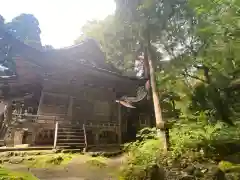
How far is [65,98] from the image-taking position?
17422 millimetres

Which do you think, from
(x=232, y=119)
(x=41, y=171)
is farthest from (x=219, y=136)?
(x=41, y=171)

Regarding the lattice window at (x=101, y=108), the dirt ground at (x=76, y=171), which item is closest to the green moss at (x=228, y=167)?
the dirt ground at (x=76, y=171)

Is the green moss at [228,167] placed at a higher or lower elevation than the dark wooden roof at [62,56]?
lower

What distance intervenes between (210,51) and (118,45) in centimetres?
740

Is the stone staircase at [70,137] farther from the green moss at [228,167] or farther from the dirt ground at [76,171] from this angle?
the green moss at [228,167]

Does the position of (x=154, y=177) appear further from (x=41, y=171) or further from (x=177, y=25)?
(x=177, y=25)

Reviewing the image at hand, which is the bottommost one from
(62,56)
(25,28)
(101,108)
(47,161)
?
(47,161)

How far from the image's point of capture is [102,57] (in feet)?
72.8

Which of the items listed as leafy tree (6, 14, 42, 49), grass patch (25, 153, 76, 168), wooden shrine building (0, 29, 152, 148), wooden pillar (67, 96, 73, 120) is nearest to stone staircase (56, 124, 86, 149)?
wooden shrine building (0, 29, 152, 148)

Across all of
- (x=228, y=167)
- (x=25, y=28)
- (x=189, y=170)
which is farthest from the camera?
(x=25, y=28)

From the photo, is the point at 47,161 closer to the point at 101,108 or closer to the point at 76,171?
the point at 76,171

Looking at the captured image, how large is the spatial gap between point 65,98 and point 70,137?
13.9 feet

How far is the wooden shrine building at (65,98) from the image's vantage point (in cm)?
1412

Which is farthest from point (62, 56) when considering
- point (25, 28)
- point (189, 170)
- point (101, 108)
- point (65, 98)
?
point (25, 28)
